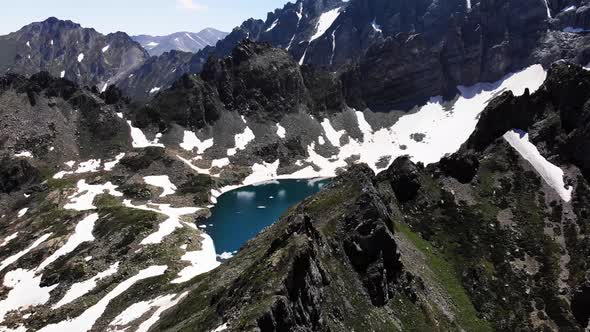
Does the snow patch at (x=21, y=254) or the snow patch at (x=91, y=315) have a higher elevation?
the snow patch at (x=21, y=254)

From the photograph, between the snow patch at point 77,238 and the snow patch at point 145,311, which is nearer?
the snow patch at point 145,311

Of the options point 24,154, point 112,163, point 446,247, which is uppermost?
point 24,154

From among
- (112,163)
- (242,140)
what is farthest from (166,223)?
(242,140)

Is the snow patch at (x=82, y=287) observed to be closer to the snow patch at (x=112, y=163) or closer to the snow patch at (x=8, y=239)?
the snow patch at (x=8, y=239)

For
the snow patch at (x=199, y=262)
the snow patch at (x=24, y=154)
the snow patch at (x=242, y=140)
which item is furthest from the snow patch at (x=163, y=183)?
the snow patch at (x=199, y=262)

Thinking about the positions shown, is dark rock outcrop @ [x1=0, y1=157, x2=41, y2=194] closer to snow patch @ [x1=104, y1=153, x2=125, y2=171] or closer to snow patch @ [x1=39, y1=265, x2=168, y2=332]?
snow patch @ [x1=104, y1=153, x2=125, y2=171]

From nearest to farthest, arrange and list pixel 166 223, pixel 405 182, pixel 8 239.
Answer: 1. pixel 405 182
2. pixel 166 223
3. pixel 8 239

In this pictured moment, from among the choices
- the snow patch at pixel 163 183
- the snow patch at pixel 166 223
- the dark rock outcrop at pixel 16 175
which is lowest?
the snow patch at pixel 166 223

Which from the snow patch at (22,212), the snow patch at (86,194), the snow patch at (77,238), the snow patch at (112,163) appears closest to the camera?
the snow patch at (77,238)

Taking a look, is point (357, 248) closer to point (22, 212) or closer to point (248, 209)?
point (248, 209)
